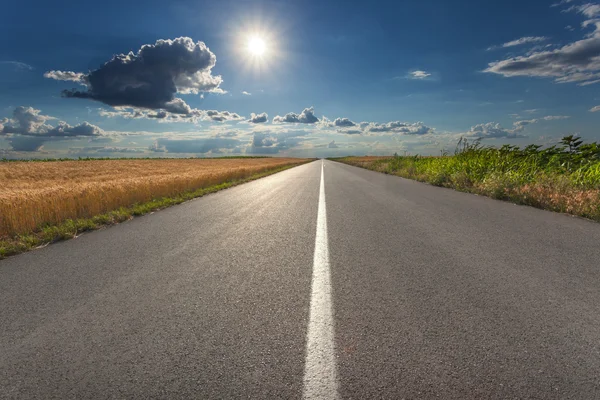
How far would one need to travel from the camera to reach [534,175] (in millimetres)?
11547

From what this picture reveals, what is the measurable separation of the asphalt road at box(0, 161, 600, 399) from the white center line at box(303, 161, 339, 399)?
12mm

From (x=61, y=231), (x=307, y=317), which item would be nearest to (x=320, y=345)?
(x=307, y=317)

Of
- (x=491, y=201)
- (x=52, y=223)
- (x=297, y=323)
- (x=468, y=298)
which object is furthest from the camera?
(x=491, y=201)

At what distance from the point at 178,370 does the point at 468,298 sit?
2.67m

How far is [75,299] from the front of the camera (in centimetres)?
354

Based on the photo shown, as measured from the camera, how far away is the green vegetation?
8445mm

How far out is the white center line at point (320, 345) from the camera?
6.64ft

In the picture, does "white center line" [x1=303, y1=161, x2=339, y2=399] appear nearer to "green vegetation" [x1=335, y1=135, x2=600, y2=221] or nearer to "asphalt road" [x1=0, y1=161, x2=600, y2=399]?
"asphalt road" [x1=0, y1=161, x2=600, y2=399]

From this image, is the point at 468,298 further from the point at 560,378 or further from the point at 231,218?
the point at 231,218

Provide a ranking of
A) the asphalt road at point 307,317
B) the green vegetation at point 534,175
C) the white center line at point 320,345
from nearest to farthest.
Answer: the white center line at point 320,345 → the asphalt road at point 307,317 → the green vegetation at point 534,175

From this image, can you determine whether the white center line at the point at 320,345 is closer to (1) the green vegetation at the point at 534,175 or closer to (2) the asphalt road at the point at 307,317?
(2) the asphalt road at the point at 307,317

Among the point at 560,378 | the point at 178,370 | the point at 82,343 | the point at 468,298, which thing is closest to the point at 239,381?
the point at 178,370

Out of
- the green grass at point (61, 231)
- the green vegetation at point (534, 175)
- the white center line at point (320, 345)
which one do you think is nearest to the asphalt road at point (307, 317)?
the white center line at point (320, 345)

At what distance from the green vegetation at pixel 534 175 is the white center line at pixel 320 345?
7.05 metres
